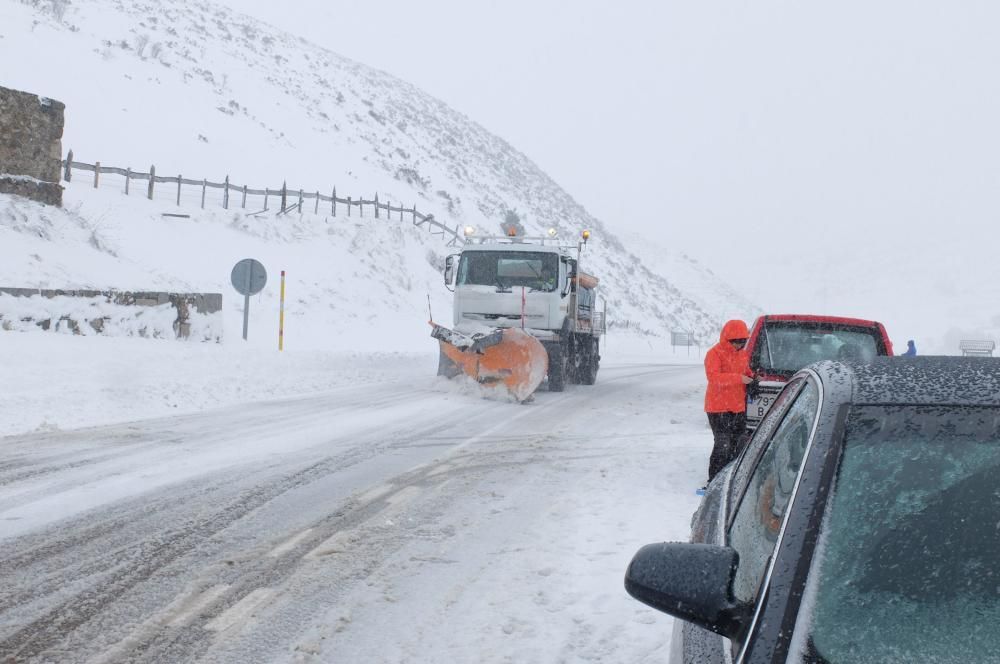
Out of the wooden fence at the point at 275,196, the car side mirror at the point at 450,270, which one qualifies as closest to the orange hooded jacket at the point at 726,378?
the car side mirror at the point at 450,270

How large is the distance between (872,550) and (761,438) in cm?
130

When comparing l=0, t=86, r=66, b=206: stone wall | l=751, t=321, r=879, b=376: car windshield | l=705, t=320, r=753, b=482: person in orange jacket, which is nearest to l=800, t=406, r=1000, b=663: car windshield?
l=705, t=320, r=753, b=482: person in orange jacket

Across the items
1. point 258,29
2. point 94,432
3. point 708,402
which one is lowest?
point 94,432

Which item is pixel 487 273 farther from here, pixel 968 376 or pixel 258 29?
pixel 258 29

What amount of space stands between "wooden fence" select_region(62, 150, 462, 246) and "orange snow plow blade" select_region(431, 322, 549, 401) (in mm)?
12407

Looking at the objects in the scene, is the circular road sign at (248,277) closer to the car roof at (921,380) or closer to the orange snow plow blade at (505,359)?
the orange snow plow blade at (505,359)

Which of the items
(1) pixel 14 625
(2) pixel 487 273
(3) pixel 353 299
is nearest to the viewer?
(1) pixel 14 625

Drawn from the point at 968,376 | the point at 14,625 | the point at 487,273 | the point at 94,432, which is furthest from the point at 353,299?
the point at 968,376

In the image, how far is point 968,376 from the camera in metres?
2.05

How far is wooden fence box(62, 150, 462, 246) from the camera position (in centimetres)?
3114

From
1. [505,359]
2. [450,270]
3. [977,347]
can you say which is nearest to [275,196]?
[450,270]

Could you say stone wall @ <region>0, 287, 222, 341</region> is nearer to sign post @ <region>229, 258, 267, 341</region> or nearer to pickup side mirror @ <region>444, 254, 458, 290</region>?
sign post @ <region>229, 258, 267, 341</region>

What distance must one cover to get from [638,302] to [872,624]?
200 feet

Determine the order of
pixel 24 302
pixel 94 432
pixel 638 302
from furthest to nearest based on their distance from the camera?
pixel 638 302 → pixel 24 302 → pixel 94 432
